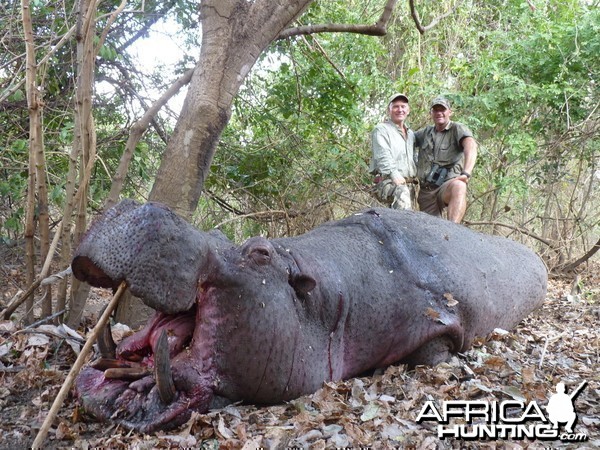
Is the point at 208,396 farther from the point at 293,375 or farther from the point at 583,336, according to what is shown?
the point at 583,336

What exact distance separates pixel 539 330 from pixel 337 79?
11.5 feet


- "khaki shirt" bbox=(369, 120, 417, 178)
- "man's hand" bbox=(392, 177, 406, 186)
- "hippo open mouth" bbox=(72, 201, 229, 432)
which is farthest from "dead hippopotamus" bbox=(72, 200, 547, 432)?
"khaki shirt" bbox=(369, 120, 417, 178)

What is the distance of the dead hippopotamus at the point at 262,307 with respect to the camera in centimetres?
212

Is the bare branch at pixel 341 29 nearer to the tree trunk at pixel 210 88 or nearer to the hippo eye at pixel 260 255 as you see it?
the tree trunk at pixel 210 88

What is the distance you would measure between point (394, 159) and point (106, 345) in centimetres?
421

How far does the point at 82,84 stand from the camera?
3045mm

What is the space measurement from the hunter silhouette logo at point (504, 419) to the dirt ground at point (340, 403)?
0.04 metres

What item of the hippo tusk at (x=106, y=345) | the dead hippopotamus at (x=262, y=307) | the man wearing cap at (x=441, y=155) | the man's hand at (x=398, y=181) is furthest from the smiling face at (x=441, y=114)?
the hippo tusk at (x=106, y=345)

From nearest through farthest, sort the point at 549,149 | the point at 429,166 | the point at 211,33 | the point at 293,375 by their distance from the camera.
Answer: the point at 293,375 → the point at 211,33 → the point at 429,166 → the point at 549,149

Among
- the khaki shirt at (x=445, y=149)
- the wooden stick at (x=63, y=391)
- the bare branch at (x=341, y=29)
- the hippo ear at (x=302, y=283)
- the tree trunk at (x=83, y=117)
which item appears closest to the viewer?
the wooden stick at (x=63, y=391)

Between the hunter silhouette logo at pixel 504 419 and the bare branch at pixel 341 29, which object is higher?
the bare branch at pixel 341 29

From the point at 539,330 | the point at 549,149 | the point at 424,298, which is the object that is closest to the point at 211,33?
the point at 424,298

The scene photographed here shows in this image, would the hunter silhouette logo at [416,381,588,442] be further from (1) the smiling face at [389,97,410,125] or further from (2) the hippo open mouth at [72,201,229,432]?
(1) the smiling face at [389,97,410,125]

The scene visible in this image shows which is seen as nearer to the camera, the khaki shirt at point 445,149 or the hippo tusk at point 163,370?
the hippo tusk at point 163,370
